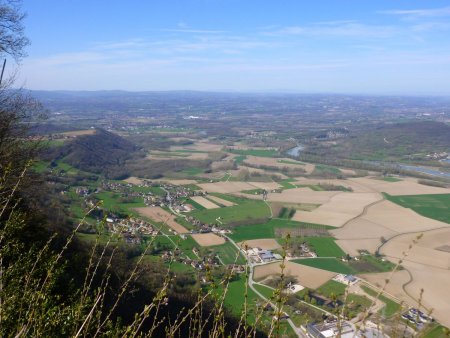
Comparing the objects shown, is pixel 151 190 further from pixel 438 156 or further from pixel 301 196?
pixel 438 156

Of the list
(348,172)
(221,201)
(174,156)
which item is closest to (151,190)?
(221,201)

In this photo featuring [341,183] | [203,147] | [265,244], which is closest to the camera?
[265,244]

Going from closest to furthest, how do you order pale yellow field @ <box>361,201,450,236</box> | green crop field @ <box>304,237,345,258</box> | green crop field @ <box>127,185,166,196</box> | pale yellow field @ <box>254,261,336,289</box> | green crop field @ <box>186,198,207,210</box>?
pale yellow field @ <box>254,261,336,289</box> < green crop field @ <box>304,237,345,258</box> < pale yellow field @ <box>361,201,450,236</box> < green crop field @ <box>186,198,207,210</box> < green crop field @ <box>127,185,166,196</box>

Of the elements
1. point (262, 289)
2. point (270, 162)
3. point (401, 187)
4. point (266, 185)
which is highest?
point (262, 289)

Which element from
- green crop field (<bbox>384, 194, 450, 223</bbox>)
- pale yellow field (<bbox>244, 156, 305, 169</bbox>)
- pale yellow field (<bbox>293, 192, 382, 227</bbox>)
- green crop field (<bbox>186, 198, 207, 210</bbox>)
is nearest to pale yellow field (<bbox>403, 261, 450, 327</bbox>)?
pale yellow field (<bbox>293, 192, 382, 227</bbox>)

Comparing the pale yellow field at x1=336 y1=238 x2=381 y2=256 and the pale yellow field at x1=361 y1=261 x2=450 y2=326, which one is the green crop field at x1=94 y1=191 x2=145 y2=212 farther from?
the pale yellow field at x1=361 y1=261 x2=450 y2=326

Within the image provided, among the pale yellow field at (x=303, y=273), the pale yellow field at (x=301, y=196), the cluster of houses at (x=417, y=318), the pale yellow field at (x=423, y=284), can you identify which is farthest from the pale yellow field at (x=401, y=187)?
the cluster of houses at (x=417, y=318)
